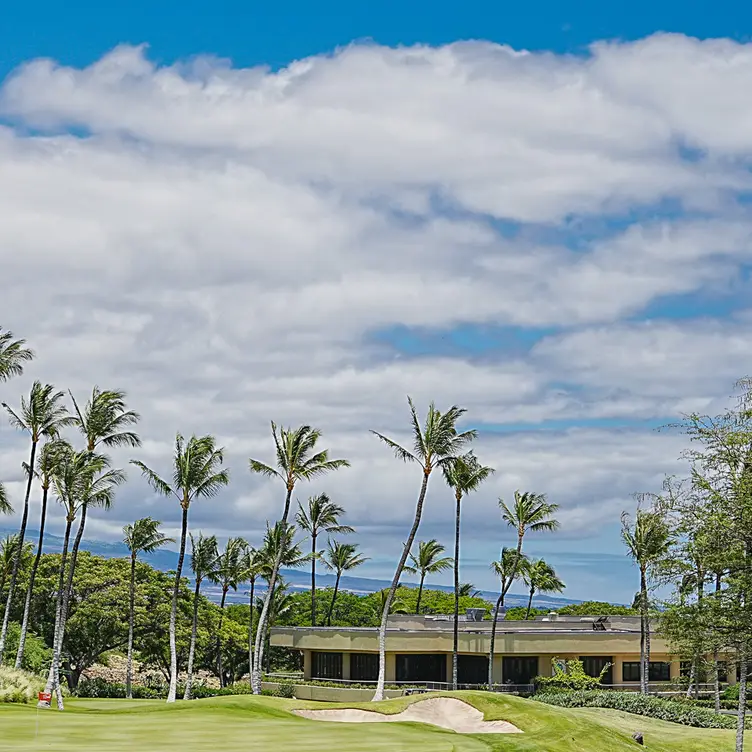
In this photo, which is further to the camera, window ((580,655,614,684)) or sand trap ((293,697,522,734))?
window ((580,655,614,684))

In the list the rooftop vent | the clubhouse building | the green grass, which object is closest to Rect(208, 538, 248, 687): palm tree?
the clubhouse building

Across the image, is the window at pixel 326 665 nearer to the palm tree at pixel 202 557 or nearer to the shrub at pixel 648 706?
the palm tree at pixel 202 557

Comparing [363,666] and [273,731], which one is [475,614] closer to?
[363,666]

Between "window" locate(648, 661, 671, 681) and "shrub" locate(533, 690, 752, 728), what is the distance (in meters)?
14.7

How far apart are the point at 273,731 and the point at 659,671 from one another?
48.0m

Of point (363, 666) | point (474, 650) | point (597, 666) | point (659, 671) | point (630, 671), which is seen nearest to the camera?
point (474, 650)

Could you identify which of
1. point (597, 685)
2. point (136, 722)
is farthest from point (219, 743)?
point (597, 685)

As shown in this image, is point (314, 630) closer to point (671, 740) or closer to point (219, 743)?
point (671, 740)

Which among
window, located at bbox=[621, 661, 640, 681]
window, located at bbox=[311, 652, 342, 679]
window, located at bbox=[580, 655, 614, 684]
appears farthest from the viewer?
window, located at bbox=[311, 652, 342, 679]

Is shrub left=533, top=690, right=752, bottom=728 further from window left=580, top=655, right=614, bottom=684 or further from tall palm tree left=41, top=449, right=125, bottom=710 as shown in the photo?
tall palm tree left=41, top=449, right=125, bottom=710

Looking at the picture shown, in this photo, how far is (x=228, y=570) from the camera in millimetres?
80750

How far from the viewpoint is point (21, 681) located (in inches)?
1877

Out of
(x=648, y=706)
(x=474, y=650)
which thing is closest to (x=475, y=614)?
(x=474, y=650)

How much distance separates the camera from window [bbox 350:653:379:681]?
7294cm
